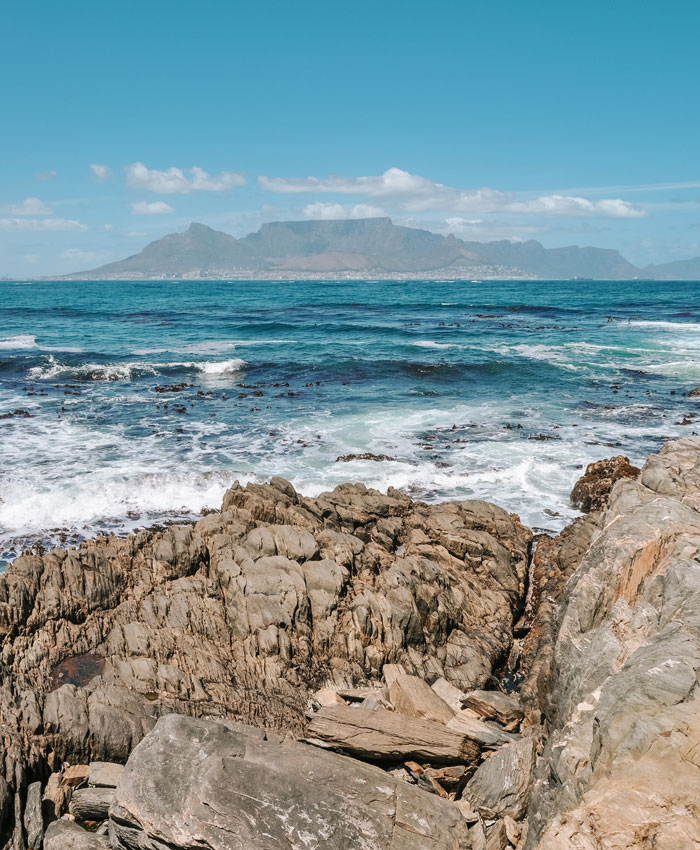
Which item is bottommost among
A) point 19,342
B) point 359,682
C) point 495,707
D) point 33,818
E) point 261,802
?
point 359,682

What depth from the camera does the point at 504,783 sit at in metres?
7.35

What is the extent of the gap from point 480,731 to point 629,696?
11.6 ft

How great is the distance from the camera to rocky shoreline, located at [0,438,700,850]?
19.0 feet

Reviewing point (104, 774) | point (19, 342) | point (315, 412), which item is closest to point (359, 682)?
point (104, 774)

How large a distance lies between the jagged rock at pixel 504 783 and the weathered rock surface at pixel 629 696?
0.65m

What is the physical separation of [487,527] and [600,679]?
886 centimetres

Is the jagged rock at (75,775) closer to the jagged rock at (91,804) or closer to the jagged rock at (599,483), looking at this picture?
the jagged rock at (91,804)

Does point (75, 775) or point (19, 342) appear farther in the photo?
point (19, 342)

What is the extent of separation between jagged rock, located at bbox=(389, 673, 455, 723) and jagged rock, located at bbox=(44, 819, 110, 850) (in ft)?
14.2

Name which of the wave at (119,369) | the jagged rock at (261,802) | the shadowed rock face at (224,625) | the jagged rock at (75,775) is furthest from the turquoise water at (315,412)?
the jagged rock at (261,802)

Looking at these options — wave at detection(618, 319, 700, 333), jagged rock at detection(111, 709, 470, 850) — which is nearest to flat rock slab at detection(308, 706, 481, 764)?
jagged rock at detection(111, 709, 470, 850)

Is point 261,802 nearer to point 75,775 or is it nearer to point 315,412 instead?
point 75,775

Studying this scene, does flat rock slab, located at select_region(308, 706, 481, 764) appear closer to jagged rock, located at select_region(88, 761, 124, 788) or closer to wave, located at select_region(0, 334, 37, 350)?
jagged rock, located at select_region(88, 761, 124, 788)

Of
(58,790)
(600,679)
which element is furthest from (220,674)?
(600,679)
